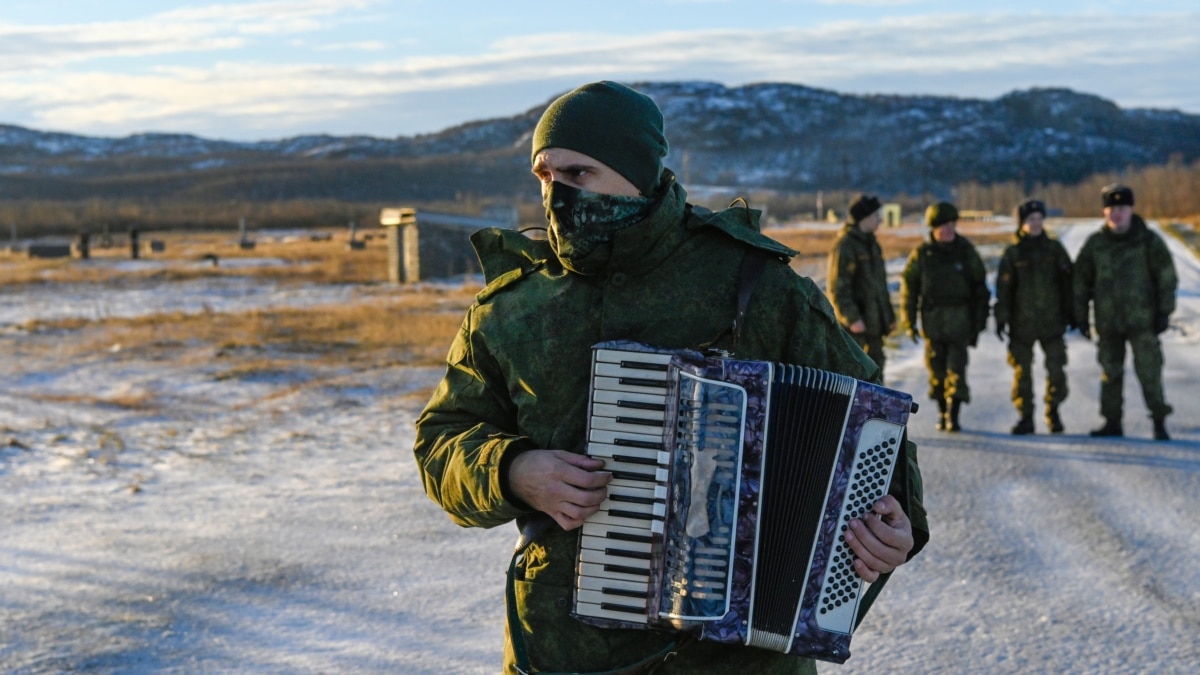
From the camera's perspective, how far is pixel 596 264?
2668 millimetres

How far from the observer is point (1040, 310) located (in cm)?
1018

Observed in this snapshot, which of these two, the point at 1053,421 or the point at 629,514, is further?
the point at 1053,421

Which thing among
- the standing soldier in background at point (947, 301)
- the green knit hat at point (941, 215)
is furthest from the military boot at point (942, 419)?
the green knit hat at point (941, 215)

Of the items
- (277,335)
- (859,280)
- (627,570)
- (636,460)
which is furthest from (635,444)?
(277,335)

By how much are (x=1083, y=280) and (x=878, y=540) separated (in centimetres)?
818

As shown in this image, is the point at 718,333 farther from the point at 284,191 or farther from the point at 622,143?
the point at 284,191

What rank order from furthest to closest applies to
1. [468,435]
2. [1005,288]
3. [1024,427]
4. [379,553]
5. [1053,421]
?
[1005,288]
[1053,421]
[1024,427]
[379,553]
[468,435]

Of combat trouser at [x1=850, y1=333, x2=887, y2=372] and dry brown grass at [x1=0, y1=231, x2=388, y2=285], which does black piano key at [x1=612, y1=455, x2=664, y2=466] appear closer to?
combat trouser at [x1=850, y1=333, x2=887, y2=372]

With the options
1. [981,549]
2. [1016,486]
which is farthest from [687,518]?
[1016,486]

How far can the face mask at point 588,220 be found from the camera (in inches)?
104

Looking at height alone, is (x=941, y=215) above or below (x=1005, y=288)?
above

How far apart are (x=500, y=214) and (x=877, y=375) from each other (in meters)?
41.3

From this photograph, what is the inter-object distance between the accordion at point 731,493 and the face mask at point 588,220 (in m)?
0.24

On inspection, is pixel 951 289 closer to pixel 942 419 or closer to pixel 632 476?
pixel 942 419
